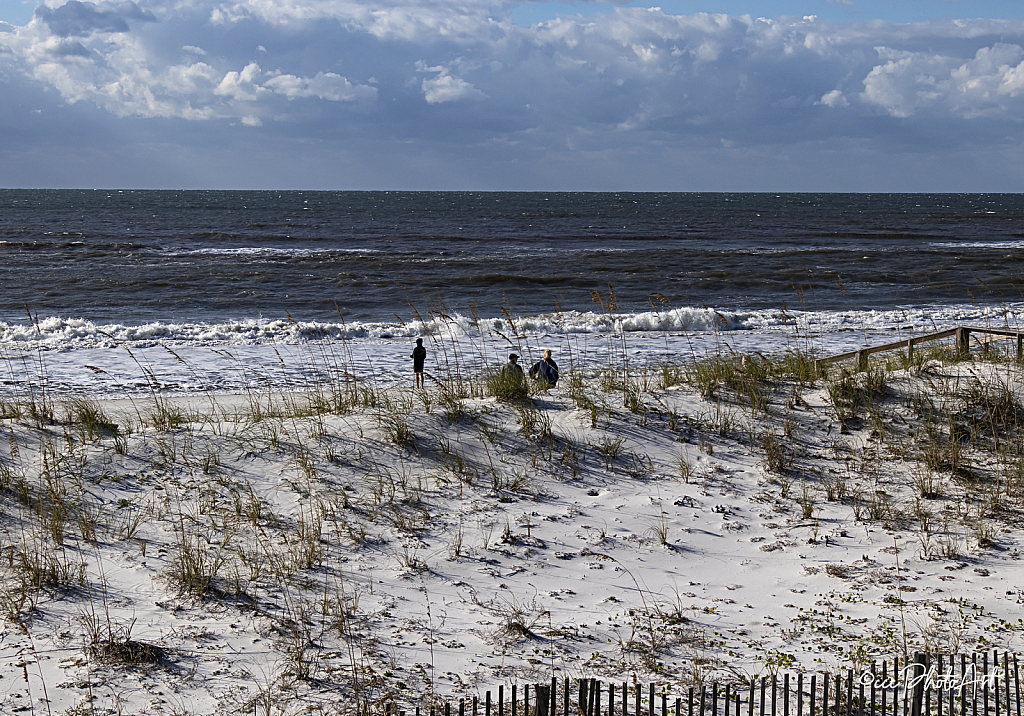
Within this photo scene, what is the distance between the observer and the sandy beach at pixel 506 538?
177 inches

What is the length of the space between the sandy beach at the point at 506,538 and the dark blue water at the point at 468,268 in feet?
11.0

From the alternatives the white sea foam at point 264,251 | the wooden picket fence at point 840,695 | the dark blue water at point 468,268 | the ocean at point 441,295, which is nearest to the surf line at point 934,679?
the wooden picket fence at point 840,695

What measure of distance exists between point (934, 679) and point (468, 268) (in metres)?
34.3

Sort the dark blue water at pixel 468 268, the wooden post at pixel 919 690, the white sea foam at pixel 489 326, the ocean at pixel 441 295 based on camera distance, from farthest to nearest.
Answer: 1. the dark blue water at pixel 468 268
2. the white sea foam at pixel 489 326
3. the ocean at pixel 441 295
4. the wooden post at pixel 919 690

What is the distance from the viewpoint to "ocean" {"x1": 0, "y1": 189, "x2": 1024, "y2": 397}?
1633 centimetres

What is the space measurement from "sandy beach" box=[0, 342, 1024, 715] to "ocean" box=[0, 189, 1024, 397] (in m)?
1.55

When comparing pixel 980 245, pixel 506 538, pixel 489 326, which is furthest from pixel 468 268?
pixel 980 245

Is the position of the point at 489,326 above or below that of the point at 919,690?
above

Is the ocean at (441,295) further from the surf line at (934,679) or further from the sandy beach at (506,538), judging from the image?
the surf line at (934,679)

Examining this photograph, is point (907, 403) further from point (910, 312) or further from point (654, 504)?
point (910, 312)

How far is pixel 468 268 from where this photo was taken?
1480 inches

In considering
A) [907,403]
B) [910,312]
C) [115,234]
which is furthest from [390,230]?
[907,403]

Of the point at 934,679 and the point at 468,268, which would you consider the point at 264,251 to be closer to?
the point at 468,268

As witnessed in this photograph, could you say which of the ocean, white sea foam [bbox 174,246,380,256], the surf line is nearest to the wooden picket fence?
the surf line
